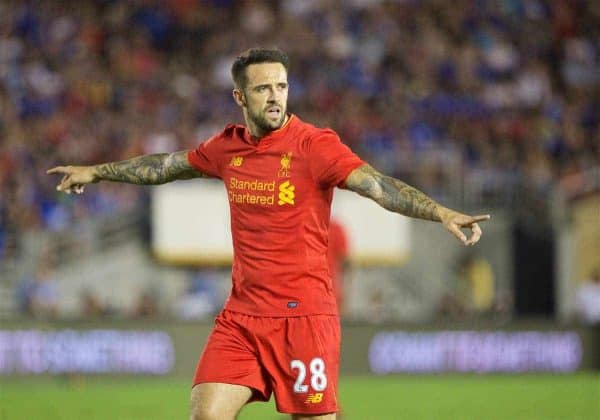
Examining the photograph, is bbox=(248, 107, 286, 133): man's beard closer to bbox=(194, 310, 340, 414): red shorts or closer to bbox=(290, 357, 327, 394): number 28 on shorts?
bbox=(194, 310, 340, 414): red shorts

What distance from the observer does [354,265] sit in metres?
20.3

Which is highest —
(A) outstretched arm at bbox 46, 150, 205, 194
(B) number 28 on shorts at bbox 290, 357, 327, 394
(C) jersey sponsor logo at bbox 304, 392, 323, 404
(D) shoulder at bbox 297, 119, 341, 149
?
(D) shoulder at bbox 297, 119, 341, 149

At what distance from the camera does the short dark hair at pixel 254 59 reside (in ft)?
20.7

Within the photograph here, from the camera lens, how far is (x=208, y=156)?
6.68 metres

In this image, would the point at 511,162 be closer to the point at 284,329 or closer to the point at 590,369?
the point at 590,369

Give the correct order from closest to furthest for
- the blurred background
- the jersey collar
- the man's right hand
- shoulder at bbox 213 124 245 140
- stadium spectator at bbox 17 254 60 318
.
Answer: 1. the jersey collar
2. shoulder at bbox 213 124 245 140
3. the man's right hand
4. the blurred background
5. stadium spectator at bbox 17 254 60 318

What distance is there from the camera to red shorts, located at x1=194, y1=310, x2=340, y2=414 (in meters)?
6.26

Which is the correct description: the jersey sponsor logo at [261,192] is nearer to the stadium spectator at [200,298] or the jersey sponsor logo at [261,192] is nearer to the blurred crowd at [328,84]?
the stadium spectator at [200,298]

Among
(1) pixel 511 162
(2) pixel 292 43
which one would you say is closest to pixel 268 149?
(1) pixel 511 162

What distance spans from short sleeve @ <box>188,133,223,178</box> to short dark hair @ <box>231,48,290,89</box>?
383mm

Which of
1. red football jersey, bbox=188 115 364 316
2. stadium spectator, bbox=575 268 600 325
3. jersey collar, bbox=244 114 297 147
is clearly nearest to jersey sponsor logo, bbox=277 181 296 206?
red football jersey, bbox=188 115 364 316

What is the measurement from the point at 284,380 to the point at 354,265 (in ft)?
46.0

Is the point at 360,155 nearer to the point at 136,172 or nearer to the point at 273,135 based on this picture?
the point at 136,172

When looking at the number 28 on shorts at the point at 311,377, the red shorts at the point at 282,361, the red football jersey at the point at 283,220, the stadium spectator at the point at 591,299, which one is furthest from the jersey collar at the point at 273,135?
the stadium spectator at the point at 591,299
